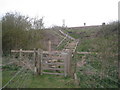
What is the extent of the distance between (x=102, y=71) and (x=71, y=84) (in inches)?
51.3

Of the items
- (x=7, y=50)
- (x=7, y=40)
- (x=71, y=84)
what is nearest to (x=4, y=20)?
(x=7, y=40)

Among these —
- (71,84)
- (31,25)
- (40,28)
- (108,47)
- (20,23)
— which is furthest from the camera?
(40,28)

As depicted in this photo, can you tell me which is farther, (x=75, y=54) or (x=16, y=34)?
(x=16, y=34)

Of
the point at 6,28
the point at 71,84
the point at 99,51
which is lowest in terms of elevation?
the point at 71,84

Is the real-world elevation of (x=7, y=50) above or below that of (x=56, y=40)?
below

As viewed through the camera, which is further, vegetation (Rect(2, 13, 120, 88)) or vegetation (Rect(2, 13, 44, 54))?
vegetation (Rect(2, 13, 44, 54))

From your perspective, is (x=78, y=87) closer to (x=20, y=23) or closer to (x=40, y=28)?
(x=20, y=23)

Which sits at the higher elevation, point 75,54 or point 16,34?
point 16,34

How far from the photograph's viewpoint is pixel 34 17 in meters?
14.3

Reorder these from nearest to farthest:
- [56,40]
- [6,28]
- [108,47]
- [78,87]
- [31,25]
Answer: [108,47]
[78,87]
[6,28]
[31,25]
[56,40]

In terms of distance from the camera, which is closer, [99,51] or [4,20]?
[99,51]

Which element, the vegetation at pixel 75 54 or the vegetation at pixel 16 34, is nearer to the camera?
the vegetation at pixel 75 54

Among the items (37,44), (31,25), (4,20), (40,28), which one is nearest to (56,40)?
(40,28)

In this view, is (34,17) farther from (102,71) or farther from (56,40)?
(102,71)
